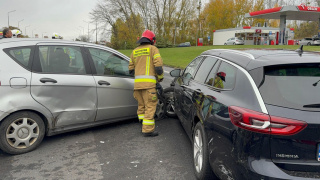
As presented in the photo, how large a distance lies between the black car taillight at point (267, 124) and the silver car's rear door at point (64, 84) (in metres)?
2.92

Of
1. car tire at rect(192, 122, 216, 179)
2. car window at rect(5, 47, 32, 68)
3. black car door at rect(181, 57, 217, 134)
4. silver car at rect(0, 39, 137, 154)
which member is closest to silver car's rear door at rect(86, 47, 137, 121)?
silver car at rect(0, 39, 137, 154)

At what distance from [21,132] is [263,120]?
11.0 feet

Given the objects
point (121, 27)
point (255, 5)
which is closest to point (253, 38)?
Result: point (255, 5)

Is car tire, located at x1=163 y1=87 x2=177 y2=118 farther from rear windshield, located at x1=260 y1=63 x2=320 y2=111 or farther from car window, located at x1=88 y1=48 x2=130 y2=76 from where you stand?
rear windshield, located at x1=260 y1=63 x2=320 y2=111

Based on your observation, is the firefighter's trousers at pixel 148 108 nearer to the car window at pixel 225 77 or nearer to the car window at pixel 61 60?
the car window at pixel 61 60

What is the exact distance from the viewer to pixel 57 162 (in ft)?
12.0

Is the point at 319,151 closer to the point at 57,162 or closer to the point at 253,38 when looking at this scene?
the point at 57,162

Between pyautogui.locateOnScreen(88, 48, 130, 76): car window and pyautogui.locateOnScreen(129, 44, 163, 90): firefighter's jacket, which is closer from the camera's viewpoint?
pyautogui.locateOnScreen(129, 44, 163, 90): firefighter's jacket

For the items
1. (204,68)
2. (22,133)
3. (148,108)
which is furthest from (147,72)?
(22,133)

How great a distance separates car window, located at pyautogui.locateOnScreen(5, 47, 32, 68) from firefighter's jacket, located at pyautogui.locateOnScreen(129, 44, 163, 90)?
1.71 metres

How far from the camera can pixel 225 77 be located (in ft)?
9.32

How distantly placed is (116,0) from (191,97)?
52.9 meters

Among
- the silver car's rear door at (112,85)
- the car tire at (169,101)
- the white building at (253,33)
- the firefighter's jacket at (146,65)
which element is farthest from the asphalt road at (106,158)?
the white building at (253,33)

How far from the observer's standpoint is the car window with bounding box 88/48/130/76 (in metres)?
4.64
